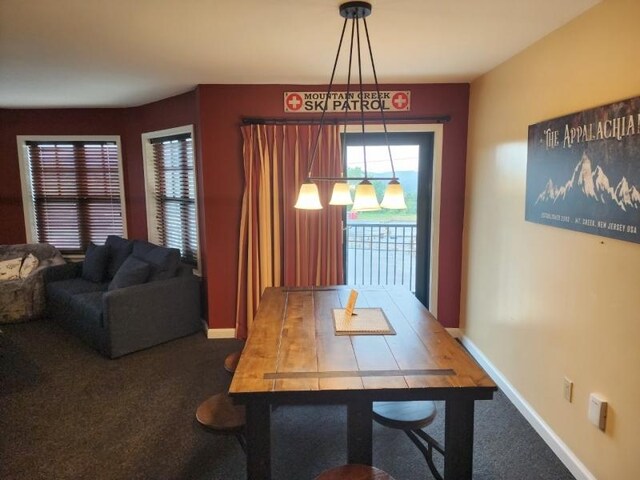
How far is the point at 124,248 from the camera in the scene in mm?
4531

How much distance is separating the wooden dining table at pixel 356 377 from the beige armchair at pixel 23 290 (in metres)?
3.61

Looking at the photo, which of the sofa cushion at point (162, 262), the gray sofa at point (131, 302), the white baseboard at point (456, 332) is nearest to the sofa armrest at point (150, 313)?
the gray sofa at point (131, 302)

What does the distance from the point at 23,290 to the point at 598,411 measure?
516 centimetres

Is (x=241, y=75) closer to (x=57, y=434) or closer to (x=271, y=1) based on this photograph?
(x=271, y=1)

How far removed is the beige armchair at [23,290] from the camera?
433 centimetres

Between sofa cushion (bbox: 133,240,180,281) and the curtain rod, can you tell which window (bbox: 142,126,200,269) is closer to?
sofa cushion (bbox: 133,240,180,281)

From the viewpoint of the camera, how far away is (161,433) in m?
2.51

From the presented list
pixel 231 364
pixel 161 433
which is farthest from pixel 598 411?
pixel 161 433

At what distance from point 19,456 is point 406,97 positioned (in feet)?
12.3

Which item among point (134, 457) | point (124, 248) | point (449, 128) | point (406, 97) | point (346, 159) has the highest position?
point (406, 97)

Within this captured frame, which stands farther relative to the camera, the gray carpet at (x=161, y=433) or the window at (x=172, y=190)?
the window at (x=172, y=190)

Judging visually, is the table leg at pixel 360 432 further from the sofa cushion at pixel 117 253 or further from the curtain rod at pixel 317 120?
the sofa cushion at pixel 117 253

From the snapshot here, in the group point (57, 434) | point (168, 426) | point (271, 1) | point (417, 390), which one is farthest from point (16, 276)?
point (417, 390)

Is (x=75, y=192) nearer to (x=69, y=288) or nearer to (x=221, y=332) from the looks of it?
(x=69, y=288)
